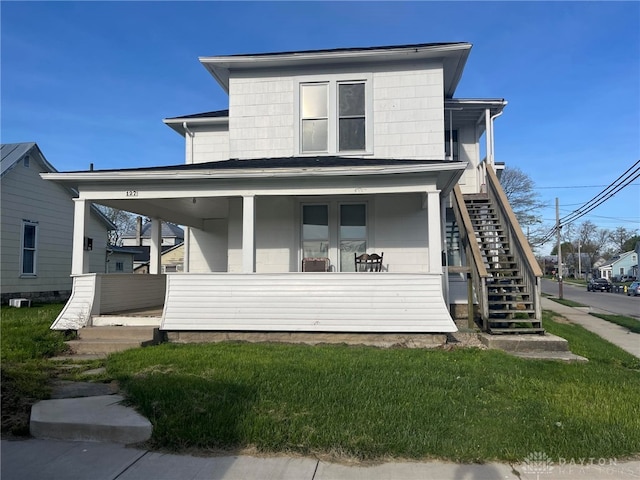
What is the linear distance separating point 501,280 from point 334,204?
408cm

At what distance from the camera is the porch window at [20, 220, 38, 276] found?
15.4m

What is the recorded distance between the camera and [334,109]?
1044cm

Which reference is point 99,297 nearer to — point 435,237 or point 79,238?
point 79,238

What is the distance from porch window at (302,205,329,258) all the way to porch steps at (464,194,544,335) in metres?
3.54

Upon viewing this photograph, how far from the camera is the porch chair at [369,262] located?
9.34m

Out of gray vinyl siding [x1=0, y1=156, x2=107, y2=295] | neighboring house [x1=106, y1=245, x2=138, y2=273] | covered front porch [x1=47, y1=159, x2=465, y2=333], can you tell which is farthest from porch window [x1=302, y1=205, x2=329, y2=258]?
neighboring house [x1=106, y1=245, x2=138, y2=273]

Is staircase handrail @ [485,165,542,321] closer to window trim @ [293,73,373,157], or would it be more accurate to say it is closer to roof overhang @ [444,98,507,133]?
roof overhang @ [444,98,507,133]

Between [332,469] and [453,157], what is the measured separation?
10571mm

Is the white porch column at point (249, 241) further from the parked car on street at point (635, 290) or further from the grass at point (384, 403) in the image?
the parked car on street at point (635, 290)

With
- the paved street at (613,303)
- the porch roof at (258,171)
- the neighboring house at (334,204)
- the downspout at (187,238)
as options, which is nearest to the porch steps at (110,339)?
the neighboring house at (334,204)

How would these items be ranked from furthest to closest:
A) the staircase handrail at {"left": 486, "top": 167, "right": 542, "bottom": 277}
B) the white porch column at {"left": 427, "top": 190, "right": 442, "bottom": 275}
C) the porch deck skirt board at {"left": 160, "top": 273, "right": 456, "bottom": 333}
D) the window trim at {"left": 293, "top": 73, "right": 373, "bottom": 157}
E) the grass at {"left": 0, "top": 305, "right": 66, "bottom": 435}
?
1. the window trim at {"left": 293, "top": 73, "right": 373, "bottom": 157}
2. the staircase handrail at {"left": 486, "top": 167, "right": 542, "bottom": 277}
3. the white porch column at {"left": 427, "top": 190, "right": 442, "bottom": 275}
4. the porch deck skirt board at {"left": 160, "top": 273, "right": 456, "bottom": 333}
5. the grass at {"left": 0, "top": 305, "right": 66, "bottom": 435}

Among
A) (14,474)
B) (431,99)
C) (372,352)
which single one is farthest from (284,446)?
(431,99)

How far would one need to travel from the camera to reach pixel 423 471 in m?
3.32

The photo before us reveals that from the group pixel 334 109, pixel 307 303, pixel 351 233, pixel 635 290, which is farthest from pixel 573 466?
pixel 635 290
